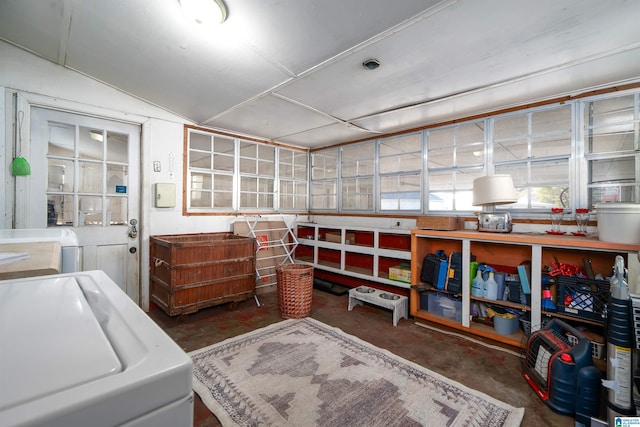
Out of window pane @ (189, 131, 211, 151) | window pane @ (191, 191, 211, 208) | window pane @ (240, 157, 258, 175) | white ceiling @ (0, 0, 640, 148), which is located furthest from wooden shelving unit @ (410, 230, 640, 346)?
window pane @ (191, 191, 211, 208)

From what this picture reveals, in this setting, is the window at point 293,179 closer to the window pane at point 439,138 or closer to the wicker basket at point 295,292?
the wicker basket at point 295,292

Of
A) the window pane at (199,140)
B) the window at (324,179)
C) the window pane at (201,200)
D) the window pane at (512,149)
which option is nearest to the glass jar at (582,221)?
the window pane at (512,149)

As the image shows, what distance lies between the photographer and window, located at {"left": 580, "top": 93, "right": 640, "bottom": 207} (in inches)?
97.9


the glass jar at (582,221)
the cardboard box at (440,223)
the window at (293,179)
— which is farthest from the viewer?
the window at (293,179)

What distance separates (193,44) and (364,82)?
1.46 m

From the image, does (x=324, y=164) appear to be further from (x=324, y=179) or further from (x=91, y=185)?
(x=91, y=185)

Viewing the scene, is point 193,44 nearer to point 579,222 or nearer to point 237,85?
point 237,85

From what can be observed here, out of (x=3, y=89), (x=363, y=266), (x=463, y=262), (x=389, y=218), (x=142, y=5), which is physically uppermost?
(x=142, y=5)

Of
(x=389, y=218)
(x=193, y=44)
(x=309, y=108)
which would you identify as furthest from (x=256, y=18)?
(x=389, y=218)

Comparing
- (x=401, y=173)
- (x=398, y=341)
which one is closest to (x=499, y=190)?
(x=401, y=173)

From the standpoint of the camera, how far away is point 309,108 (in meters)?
3.22

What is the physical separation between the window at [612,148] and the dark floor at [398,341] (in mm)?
1796

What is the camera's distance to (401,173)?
402cm

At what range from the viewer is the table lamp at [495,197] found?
2695mm
